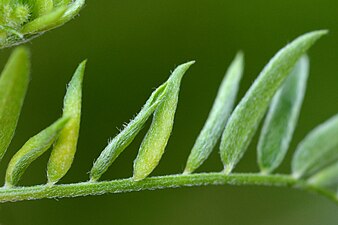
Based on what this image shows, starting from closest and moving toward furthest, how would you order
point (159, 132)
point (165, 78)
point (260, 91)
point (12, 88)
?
point (12, 88) → point (159, 132) → point (260, 91) → point (165, 78)

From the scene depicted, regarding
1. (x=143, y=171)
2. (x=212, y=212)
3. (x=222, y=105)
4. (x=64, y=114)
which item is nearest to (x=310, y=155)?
(x=222, y=105)

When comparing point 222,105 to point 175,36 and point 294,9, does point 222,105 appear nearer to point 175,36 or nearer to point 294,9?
point 175,36

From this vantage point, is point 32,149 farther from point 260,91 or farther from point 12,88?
point 260,91

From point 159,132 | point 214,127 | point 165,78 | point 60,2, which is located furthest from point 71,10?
point 165,78

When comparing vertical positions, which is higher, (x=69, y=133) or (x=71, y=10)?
(x=71, y=10)

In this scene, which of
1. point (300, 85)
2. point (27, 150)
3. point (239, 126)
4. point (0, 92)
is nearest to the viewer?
point (0, 92)
